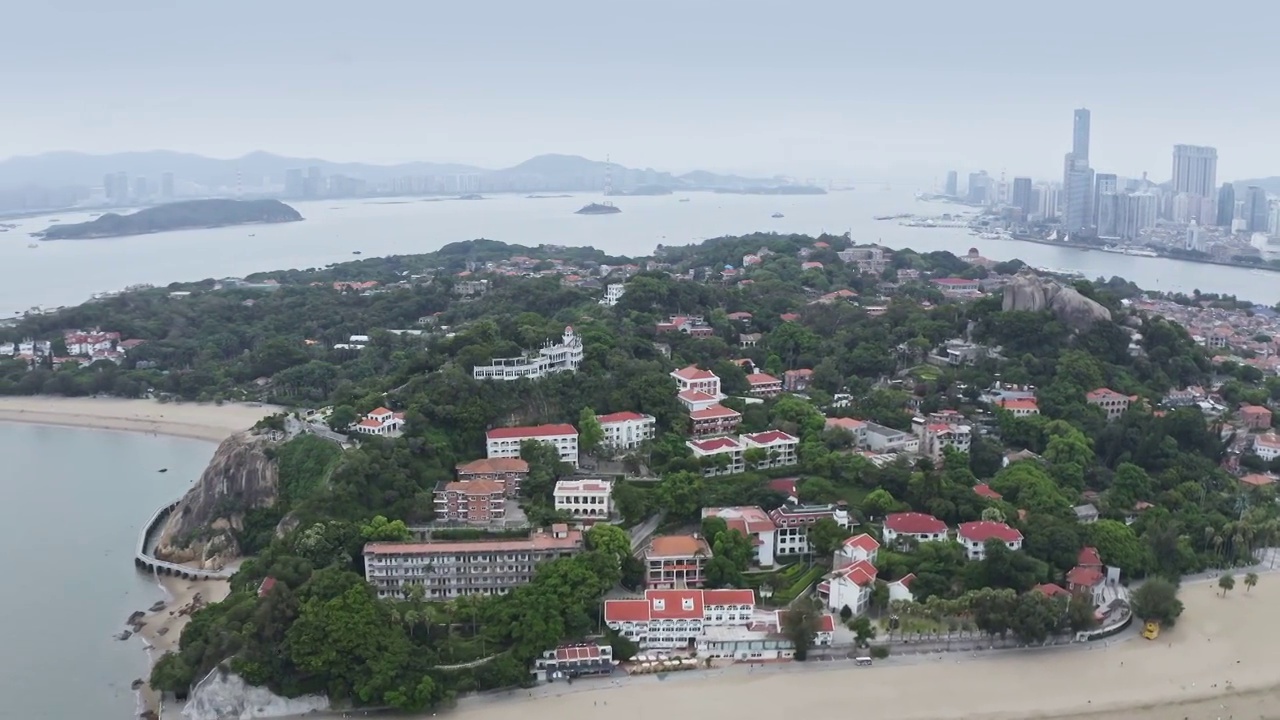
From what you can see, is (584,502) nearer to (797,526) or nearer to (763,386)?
(797,526)

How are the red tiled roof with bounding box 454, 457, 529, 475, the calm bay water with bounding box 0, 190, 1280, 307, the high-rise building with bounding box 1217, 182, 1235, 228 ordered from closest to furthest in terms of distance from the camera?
the red tiled roof with bounding box 454, 457, 529, 475
the calm bay water with bounding box 0, 190, 1280, 307
the high-rise building with bounding box 1217, 182, 1235, 228

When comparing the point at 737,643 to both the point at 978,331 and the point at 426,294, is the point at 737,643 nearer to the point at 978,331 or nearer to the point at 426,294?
the point at 978,331

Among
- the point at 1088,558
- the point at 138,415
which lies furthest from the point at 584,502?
the point at 138,415

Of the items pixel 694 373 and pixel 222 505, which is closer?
pixel 222 505

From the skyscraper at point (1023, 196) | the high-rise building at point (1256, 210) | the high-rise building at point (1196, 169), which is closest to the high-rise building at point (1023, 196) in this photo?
the skyscraper at point (1023, 196)

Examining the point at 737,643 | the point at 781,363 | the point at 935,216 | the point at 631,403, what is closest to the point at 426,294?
the point at 781,363

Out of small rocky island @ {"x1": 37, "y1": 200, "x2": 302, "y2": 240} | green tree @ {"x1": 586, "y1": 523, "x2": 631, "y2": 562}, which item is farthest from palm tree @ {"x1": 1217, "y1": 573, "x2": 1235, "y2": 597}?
small rocky island @ {"x1": 37, "y1": 200, "x2": 302, "y2": 240}

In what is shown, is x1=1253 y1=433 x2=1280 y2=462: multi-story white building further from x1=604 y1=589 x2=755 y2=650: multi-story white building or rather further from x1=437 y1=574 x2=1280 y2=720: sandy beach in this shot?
x1=604 y1=589 x2=755 y2=650: multi-story white building
